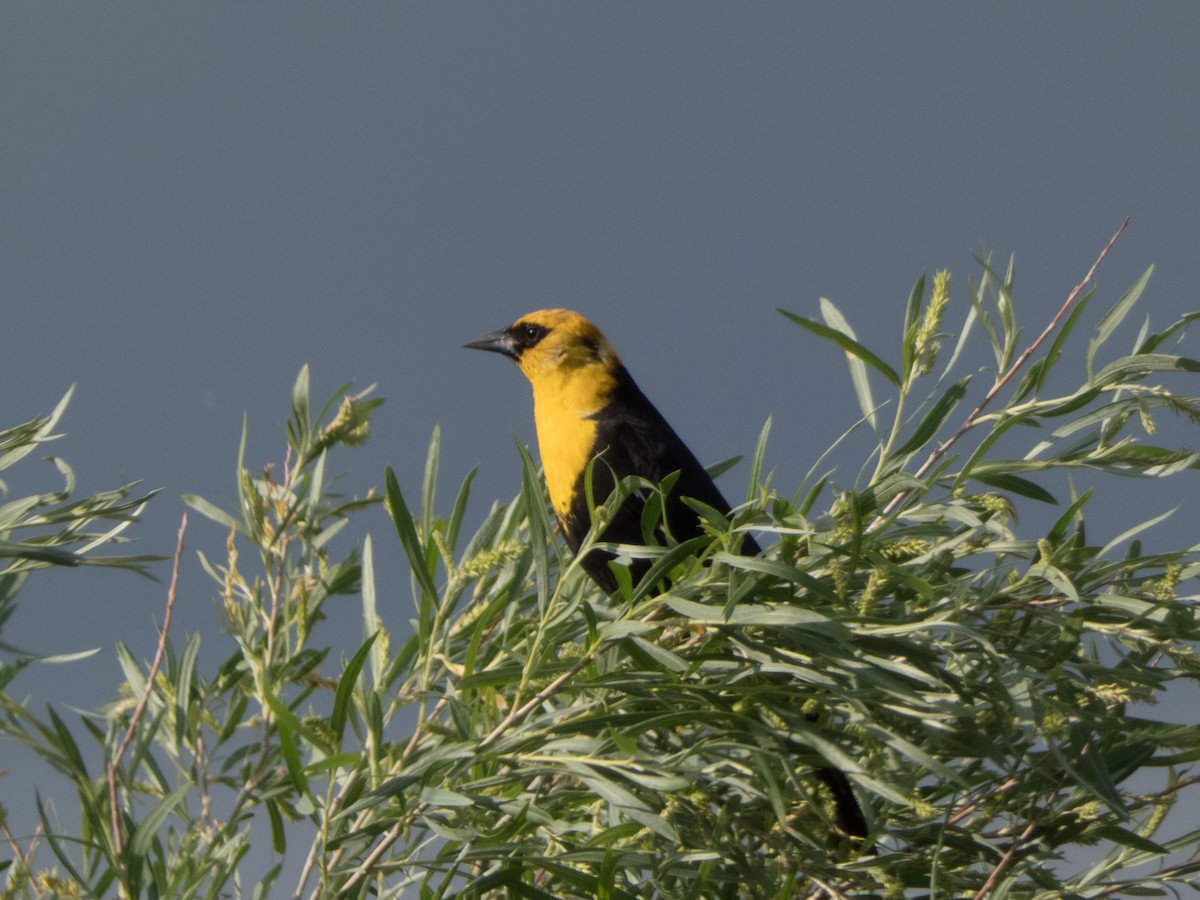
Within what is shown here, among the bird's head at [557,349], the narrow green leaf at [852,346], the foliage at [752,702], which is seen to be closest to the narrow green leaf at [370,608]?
the foliage at [752,702]

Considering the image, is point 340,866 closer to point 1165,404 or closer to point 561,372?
point 1165,404

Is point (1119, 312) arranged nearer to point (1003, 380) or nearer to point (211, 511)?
point (1003, 380)

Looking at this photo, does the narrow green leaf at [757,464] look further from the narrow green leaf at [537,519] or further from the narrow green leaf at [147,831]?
the narrow green leaf at [147,831]

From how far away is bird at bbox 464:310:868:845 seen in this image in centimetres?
366

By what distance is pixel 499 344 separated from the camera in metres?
4.65

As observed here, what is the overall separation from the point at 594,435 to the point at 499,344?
918mm

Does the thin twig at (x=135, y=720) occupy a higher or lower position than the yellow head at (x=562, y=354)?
lower

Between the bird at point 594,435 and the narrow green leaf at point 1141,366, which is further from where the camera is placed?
the bird at point 594,435

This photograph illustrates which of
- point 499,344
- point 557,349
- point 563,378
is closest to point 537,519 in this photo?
point 563,378

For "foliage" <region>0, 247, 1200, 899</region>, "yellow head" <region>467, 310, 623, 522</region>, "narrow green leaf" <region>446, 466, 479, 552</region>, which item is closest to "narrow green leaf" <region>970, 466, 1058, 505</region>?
"foliage" <region>0, 247, 1200, 899</region>

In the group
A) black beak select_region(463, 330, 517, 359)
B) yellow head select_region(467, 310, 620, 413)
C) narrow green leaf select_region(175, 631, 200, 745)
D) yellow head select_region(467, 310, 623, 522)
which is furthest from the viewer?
black beak select_region(463, 330, 517, 359)

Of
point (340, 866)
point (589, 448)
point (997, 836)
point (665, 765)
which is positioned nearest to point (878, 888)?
point (997, 836)

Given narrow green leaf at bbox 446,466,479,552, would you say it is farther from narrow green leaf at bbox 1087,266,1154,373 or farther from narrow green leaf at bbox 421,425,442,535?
narrow green leaf at bbox 1087,266,1154,373

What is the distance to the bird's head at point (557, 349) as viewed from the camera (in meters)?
4.31
